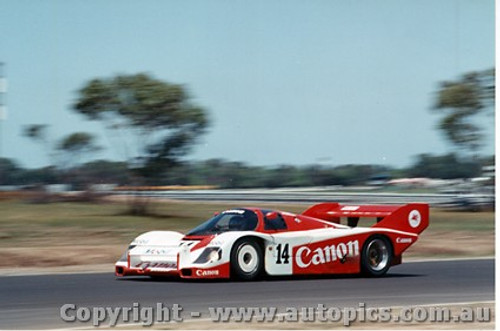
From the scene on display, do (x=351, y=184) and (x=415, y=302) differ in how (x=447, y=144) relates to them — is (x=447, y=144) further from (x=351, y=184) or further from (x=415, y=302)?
(x=415, y=302)

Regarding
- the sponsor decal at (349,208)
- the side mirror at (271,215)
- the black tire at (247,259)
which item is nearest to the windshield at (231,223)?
the side mirror at (271,215)

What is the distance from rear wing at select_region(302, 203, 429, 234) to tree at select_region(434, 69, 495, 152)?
1.96 metres

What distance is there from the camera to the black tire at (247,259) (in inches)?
543

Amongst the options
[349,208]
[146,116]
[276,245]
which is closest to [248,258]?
[276,245]

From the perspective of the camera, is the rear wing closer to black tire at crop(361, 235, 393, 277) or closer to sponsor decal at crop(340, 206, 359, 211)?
sponsor decal at crop(340, 206, 359, 211)

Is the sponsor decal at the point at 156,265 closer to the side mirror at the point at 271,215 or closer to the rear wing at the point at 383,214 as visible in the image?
the side mirror at the point at 271,215

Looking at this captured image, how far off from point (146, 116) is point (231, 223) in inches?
123

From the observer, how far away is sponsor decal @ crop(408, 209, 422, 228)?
15617 mm

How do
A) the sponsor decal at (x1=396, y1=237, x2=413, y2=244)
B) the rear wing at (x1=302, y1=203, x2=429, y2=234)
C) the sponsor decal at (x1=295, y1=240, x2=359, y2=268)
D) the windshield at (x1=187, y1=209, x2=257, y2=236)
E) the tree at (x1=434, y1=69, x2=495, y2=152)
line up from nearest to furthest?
1. the windshield at (x1=187, y1=209, x2=257, y2=236)
2. the sponsor decal at (x1=295, y1=240, x2=359, y2=268)
3. the sponsor decal at (x1=396, y1=237, x2=413, y2=244)
4. the rear wing at (x1=302, y1=203, x2=429, y2=234)
5. the tree at (x1=434, y1=69, x2=495, y2=152)

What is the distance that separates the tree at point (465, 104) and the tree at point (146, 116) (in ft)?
12.1

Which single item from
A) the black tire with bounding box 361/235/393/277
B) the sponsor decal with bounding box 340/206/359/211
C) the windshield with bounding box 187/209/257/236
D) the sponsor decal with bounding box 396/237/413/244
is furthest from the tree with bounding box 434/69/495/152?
the windshield with bounding box 187/209/257/236

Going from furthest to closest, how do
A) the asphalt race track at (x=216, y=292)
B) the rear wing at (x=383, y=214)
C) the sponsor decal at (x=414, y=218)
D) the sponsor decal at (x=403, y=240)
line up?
the sponsor decal at (x=414, y=218) < the rear wing at (x=383, y=214) < the sponsor decal at (x=403, y=240) < the asphalt race track at (x=216, y=292)

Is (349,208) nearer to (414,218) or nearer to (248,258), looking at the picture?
(414,218)

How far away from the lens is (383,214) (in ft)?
50.9
